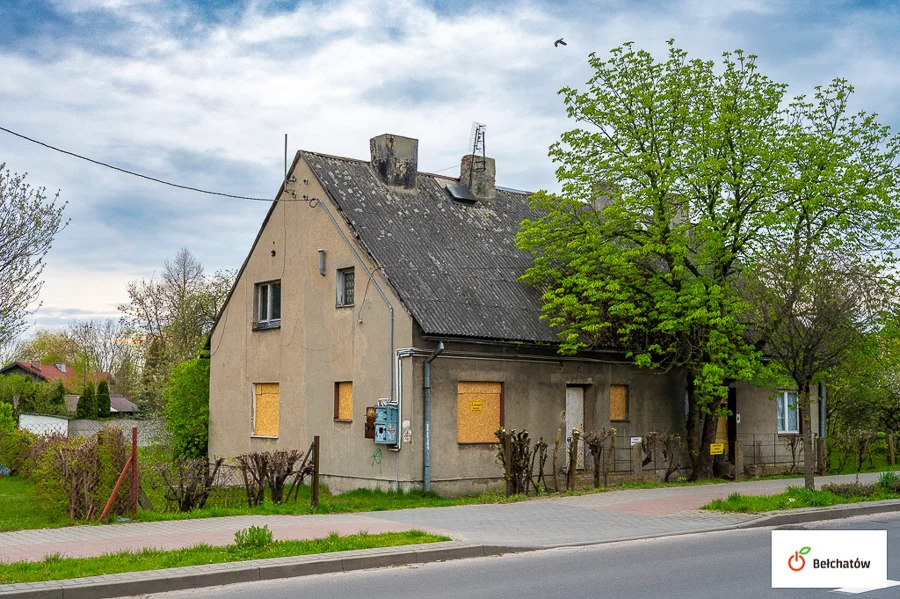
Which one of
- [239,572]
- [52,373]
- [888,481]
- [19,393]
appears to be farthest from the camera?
[52,373]

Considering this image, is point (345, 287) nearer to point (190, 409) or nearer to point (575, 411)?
point (575, 411)

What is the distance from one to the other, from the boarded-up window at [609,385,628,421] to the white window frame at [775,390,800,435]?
6671 millimetres

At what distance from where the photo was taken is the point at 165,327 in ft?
172

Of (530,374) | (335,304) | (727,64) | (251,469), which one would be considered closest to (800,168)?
(727,64)

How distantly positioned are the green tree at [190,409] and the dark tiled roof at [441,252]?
9.02 m

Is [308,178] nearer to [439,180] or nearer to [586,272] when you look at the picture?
[439,180]

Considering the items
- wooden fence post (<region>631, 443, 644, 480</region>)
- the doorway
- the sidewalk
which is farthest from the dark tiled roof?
the sidewalk

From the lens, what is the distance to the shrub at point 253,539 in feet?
37.7

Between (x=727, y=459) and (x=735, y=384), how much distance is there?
7.67ft

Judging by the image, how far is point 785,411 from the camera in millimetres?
29031

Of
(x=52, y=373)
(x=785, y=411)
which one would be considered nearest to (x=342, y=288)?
(x=785, y=411)

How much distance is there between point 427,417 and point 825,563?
11.1 m

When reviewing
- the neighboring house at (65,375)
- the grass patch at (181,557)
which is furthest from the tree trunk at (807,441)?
the neighboring house at (65,375)

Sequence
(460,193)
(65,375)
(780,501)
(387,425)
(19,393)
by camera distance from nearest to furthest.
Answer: (780,501) → (387,425) → (460,193) → (19,393) → (65,375)
